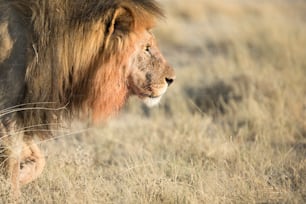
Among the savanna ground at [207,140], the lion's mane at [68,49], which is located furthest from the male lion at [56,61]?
the savanna ground at [207,140]

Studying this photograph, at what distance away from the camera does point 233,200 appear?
382 centimetres

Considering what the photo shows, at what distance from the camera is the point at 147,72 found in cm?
417

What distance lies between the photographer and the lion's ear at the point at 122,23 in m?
3.86

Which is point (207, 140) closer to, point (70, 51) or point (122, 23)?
point (122, 23)

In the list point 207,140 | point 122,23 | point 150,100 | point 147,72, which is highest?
point 122,23

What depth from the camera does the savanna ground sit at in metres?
3.92

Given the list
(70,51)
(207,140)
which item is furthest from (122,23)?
(207,140)

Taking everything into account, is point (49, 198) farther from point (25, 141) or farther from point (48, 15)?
point (48, 15)

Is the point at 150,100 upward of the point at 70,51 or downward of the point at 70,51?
downward

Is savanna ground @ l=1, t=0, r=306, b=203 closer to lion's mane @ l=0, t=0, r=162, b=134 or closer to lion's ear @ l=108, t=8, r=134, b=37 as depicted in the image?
lion's mane @ l=0, t=0, r=162, b=134

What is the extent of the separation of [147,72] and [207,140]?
1204mm

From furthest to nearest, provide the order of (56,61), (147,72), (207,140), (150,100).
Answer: (207,140)
(150,100)
(147,72)
(56,61)

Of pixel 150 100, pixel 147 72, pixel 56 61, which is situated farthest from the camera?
pixel 150 100

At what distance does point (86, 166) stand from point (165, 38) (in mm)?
5792
